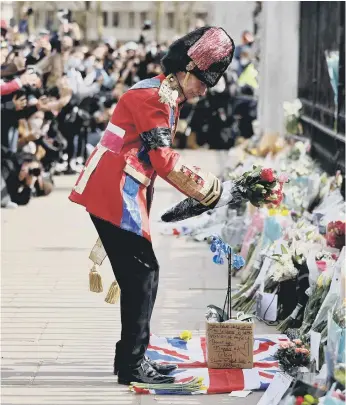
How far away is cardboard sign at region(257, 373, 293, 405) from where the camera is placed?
5.25 m

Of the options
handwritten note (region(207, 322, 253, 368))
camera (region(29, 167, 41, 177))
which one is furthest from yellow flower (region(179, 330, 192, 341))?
camera (region(29, 167, 41, 177))

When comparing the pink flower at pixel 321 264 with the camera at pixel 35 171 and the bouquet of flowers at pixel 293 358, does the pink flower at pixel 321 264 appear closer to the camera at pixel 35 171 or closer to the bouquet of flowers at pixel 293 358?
the bouquet of flowers at pixel 293 358

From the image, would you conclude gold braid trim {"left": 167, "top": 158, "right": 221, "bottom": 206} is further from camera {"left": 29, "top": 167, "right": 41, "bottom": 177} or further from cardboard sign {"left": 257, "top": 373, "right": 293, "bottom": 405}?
camera {"left": 29, "top": 167, "right": 41, "bottom": 177}

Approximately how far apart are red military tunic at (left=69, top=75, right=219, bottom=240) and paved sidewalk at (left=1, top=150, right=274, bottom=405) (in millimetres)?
983

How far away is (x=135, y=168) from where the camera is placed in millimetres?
5672

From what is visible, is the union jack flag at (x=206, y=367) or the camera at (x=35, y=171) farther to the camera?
the camera at (x=35, y=171)

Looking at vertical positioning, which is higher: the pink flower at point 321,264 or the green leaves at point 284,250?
the pink flower at point 321,264

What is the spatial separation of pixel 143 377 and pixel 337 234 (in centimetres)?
175

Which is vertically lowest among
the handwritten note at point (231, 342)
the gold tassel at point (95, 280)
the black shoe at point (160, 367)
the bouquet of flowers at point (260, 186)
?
the black shoe at point (160, 367)

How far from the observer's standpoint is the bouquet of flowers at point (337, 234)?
274 inches

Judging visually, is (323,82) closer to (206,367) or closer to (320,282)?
(320,282)

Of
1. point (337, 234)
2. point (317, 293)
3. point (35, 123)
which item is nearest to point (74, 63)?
point (35, 123)

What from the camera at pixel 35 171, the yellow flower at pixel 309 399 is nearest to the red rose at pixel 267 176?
the yellow flower at pixel 309 399

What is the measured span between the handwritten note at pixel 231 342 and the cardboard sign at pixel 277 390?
2.46 feet
